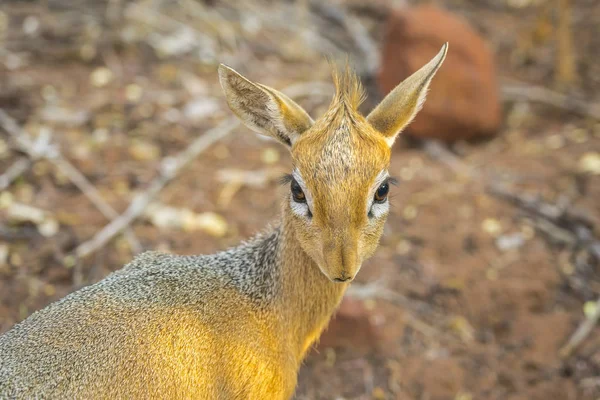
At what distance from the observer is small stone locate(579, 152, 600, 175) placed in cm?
671

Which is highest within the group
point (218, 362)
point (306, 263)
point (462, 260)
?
point (306, 263)

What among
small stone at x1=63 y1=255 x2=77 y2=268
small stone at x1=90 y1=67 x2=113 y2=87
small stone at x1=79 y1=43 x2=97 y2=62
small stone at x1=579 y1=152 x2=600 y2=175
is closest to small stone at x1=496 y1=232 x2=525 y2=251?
small stone at x1=579 y1=152 x2=600 y2=175

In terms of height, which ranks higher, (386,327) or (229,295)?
(229,295)

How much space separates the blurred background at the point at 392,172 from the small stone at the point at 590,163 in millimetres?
21

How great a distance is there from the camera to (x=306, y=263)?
11.6 ft

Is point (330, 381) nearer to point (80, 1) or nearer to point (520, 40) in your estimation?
point (80, 1)

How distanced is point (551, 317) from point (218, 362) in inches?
128

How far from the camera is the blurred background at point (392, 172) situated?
5.09 m

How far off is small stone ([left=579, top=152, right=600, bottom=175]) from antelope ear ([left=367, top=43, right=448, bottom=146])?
4029 mm

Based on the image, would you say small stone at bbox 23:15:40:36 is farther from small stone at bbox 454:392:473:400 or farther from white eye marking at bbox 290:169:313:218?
small stone at bbox 454:392:473:400

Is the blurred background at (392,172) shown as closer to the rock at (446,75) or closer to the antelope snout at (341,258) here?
the rock at (446,75)

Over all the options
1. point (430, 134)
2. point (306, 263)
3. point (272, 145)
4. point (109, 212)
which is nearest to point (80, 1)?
point (272, 145)

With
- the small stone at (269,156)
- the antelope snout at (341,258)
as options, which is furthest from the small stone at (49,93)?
the antelope snout at (341,258)

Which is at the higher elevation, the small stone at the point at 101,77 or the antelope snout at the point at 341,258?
the antelope snout at the point at 341,258
